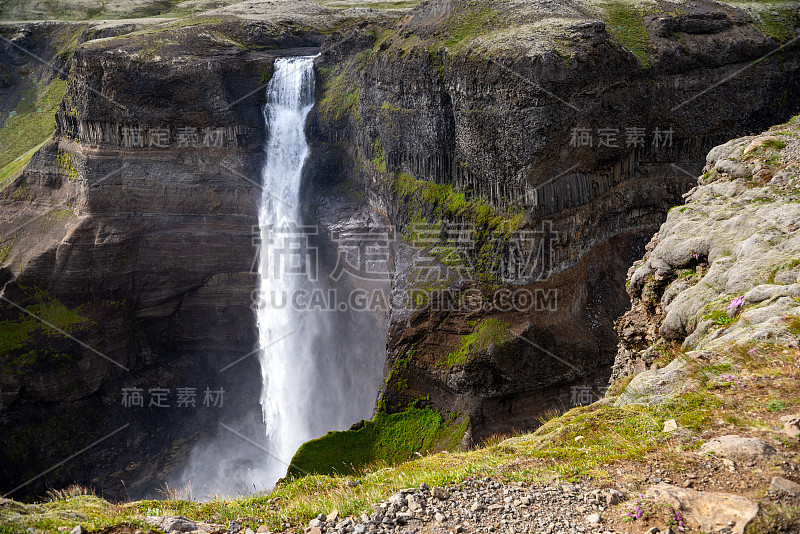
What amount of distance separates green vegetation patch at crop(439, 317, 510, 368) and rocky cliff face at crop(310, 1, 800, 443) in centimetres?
6

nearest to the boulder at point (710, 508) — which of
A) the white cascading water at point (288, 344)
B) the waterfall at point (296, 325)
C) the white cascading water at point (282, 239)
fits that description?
the waterfall at point (296, 325)

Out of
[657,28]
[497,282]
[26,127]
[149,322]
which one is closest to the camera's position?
[497,282]

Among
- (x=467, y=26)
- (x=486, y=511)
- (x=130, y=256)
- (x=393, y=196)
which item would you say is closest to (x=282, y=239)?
(x=393, y=196)

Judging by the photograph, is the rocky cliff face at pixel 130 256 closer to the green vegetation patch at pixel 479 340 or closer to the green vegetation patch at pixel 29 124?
the green vegetation patch at pixel 29 124

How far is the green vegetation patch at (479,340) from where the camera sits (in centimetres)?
2533

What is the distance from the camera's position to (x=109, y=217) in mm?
38094

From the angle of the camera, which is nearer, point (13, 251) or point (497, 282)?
point (497, 282)

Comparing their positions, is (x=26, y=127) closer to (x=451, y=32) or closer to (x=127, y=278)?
(x=127, y=278)

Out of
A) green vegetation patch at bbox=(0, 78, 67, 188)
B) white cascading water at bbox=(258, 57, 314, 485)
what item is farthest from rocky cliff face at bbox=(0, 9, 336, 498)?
green vegetation patch at bbox=(0, 78, 67, 188)

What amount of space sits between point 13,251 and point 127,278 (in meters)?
6.99

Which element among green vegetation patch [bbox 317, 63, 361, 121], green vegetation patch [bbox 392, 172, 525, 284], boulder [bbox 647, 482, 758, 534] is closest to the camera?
boulder [bbox 647, 482, 758, 534]

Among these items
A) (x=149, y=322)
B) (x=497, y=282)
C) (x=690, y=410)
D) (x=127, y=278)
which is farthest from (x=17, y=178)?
(x=690, y=410)

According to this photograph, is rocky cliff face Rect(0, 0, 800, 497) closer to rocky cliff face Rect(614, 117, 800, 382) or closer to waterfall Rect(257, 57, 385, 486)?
waterfall Rect(257, 57, 385, 486)

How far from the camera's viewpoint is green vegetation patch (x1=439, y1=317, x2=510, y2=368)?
25.3 m
